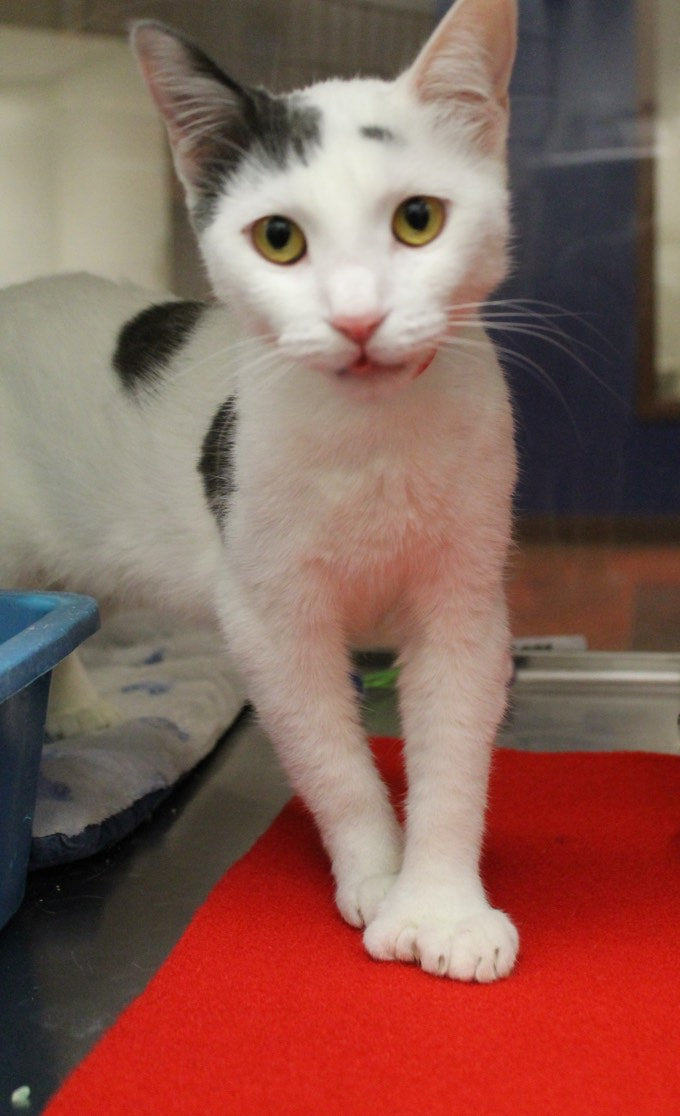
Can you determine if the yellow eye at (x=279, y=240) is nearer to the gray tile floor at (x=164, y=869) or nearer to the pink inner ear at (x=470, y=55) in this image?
the pink inner ear at (x=470, y=55)

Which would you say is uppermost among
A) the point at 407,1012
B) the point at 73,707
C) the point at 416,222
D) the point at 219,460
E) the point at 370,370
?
the point at 416,222

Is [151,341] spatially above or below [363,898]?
above

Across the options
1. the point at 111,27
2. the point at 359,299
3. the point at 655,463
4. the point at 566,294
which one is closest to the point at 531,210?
the point at 566,294

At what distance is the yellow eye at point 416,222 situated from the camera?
3.16 feet

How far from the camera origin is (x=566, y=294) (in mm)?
2211

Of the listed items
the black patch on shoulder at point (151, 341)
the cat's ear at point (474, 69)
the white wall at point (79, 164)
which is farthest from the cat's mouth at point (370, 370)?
the white wall at point (79, 164)

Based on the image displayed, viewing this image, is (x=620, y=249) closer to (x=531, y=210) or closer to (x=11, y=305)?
(x=531, y=210)

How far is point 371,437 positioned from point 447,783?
0.35 metres

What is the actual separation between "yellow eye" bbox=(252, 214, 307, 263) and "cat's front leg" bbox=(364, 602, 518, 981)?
39 cm

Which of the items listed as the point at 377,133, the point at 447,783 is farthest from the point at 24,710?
the point at 377,133

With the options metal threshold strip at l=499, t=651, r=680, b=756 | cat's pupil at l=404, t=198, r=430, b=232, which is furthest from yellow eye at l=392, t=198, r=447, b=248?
metal threshold strip at l=499, t=651, r=680, b=756

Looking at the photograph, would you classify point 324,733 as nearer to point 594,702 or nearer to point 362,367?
point 362,367

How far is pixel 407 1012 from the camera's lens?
100 cm

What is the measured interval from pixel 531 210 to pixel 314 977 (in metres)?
1.58
